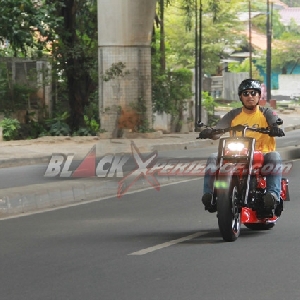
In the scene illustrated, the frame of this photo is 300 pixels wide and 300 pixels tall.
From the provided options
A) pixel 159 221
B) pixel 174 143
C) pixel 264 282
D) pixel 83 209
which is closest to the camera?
pixel 264 282

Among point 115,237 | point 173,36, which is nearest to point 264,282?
point 115,237

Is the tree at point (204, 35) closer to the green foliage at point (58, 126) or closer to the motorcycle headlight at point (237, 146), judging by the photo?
the green foliage at point (58, 126)

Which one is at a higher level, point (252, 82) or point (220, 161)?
point (252, 82)

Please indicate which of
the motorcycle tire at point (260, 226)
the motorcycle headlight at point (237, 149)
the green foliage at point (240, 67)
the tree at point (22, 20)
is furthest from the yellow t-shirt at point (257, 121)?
the green foliage at point (240, 67)

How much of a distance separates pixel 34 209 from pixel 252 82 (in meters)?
4.54

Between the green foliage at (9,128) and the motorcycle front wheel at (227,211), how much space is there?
2426 cm

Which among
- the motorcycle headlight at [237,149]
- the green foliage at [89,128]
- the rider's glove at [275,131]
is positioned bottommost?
the green foliage at [89,128]

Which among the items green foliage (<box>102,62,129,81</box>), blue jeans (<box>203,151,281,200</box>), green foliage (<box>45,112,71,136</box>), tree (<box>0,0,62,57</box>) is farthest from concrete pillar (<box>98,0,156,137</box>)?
blue jeans (<box>203,151,281,200</box>)

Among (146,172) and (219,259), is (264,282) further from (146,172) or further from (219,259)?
(146,172)

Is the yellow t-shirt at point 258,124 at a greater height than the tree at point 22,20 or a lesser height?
lesser

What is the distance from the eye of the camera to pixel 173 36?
82312 mm

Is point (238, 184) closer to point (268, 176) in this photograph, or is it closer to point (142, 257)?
point (268, 176)

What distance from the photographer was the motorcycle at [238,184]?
11.2m

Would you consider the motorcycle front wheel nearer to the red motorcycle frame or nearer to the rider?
the red motorcycle frame
